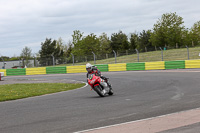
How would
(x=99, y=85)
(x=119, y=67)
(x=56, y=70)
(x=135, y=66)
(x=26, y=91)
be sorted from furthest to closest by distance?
(x=56, y=70), (x=119, y=67), (x=135, y=66), (x=26, y=91), (x=99, y=85)

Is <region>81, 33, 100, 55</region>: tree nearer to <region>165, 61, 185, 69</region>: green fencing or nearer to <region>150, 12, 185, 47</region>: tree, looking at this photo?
<region>150, 12, 185, 47</region>: tree

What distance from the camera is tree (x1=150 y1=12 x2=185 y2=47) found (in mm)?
65812

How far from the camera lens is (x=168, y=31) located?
67.1 meters

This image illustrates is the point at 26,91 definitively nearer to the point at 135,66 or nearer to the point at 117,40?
the point at 135,66

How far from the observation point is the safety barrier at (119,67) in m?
28.8

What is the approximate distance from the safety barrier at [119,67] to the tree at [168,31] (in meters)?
35.8

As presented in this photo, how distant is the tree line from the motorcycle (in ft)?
147

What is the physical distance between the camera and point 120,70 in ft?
107

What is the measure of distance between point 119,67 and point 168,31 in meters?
37.9

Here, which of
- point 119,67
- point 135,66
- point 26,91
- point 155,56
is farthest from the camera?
point 155,56

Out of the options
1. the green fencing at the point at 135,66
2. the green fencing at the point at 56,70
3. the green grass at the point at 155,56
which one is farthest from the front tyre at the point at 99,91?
the green fencing at the point at 56,70

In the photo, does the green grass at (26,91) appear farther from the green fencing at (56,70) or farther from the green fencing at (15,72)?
the green fencing at (15,72)

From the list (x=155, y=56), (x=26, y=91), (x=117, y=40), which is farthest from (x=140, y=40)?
(x=26, y=91)

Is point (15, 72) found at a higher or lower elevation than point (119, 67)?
lower
